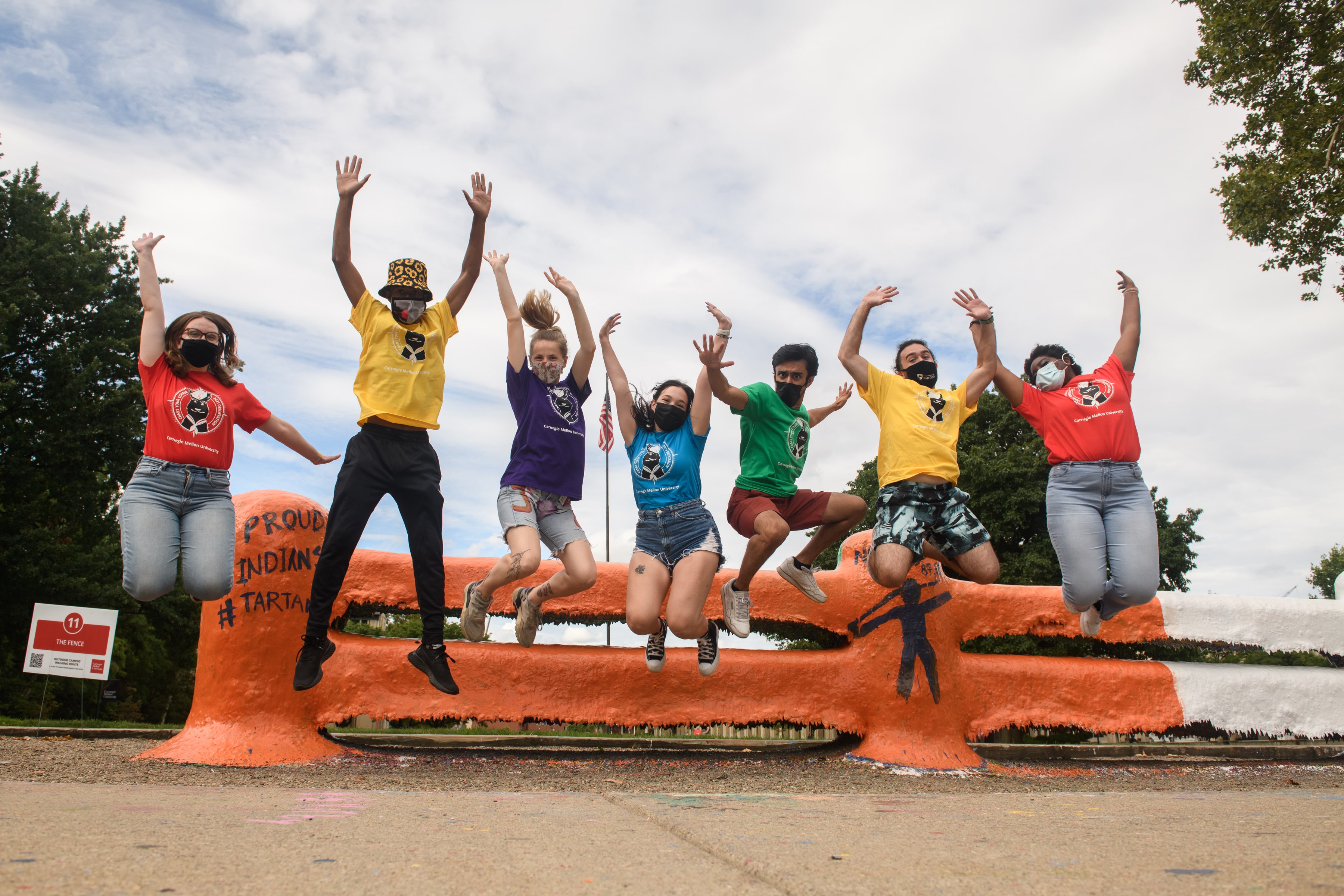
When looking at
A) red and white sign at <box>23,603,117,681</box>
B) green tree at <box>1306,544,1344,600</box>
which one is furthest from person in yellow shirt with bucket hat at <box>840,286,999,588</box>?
green tree at <box>1306,544,1344,600</box>

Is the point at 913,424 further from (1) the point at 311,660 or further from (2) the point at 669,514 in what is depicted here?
(1) the point at 311,660

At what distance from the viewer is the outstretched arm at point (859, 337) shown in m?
5.42

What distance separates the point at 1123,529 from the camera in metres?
5.09

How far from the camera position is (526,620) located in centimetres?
524

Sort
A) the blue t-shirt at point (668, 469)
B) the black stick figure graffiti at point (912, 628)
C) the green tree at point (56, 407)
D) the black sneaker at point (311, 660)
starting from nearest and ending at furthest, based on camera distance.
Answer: the black sneaker at point (311, 660)
the blue t-shirt at point (668, 469)
the black stick figure graffiti at point (912, 628)
the green tree at point (56, 407)

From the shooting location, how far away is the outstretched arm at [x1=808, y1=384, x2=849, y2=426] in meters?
5.96

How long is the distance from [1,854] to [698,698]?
4176mm

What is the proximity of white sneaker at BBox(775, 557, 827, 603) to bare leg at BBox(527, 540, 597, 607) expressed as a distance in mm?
1340

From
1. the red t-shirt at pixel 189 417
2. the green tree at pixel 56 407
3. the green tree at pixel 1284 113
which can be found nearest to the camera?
the red t-shirt at pixel 189 417

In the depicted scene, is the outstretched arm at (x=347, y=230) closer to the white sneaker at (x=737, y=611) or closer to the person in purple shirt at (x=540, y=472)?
the person in purple shirt at (x=540, y=472)

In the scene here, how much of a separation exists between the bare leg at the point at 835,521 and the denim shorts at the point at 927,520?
0.94ft

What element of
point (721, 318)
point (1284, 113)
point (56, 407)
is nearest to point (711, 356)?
point (721, 318)

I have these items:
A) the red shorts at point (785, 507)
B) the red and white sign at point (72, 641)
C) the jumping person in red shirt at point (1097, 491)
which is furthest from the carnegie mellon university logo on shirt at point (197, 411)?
the red and white sign at point (72, 641)

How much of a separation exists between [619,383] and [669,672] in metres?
1.90
